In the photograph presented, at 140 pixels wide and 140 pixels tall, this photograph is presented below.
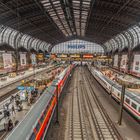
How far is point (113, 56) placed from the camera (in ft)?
161

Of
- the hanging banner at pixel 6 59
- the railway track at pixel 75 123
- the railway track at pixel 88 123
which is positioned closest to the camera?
the railway track at pixel 75 123

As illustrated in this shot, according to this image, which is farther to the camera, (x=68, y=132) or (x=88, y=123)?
(x=88, y=123)

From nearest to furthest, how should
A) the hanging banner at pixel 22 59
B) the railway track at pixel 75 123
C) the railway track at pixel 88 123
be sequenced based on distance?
the railway track at pixel 75 123 → the railway track at pixel 88 123 → the hanging banner at pixel 22 59

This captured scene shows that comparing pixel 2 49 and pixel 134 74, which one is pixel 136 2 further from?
pixel 2 49

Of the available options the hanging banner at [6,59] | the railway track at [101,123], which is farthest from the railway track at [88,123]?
the hanging banner at [6,59]

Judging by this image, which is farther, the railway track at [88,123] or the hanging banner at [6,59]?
the hanging banner at [6,59]

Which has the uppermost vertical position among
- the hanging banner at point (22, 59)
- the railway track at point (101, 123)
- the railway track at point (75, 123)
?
the hanging banner at point (22, 59)

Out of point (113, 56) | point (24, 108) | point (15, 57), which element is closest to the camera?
point (24, 108)

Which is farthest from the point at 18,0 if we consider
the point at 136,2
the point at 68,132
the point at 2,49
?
the point at 68,132

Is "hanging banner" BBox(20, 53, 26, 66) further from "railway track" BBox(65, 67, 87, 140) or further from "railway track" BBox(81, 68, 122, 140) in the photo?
"railway track" BBox(81, 68, 122, 140)

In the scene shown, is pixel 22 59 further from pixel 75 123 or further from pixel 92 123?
pixel 92 123

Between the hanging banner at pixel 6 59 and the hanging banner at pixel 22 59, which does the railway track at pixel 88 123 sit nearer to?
the hanging banner at pixel 6 59

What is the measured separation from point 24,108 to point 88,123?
8.09 metres

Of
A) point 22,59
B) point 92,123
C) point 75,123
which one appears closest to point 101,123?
point 92,123
